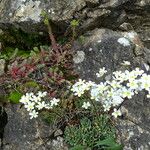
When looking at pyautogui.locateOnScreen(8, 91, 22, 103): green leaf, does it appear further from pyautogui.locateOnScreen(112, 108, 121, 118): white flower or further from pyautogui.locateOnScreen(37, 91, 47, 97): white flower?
pyautogui.locateOnScreen(112, 108, 121, 118): white flower

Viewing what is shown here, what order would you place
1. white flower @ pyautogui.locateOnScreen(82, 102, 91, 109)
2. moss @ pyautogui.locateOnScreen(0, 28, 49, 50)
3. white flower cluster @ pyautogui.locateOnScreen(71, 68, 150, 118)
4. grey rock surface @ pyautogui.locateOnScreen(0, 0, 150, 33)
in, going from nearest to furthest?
white flower cluster @ pyautogui.locateOnScreen(71, 68, 150, 118) < white flower @ pyautogui.locateOnScreen(82, 102, 91, 109) < grey rock surface @ pyautogui.locateOnScreen(0, 0, 150, 33) < moss @ pyautogui.locateOnScreen(0, 28, 49, 50)

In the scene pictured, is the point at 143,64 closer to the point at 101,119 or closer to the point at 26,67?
the point at 101,119

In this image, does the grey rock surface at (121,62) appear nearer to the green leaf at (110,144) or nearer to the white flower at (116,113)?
the white flower at (116,113)

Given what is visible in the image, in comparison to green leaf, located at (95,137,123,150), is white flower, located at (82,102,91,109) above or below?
above

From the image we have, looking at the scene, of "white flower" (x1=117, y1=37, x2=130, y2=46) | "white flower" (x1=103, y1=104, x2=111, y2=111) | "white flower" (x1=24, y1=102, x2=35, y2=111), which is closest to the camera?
"white flower" (x1=103, y1=104, x2=111, y2=111)

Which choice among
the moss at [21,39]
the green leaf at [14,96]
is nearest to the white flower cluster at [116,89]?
the green leaf at [14,96]

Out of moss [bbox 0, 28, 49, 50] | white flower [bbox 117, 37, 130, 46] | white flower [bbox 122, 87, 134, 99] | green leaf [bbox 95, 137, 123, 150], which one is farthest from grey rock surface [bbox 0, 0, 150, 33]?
green leaf [bbox 95, 137, 123, 150]
